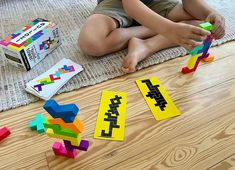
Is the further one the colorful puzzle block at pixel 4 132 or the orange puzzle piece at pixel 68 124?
the colorful puzzle block at pixel 4 132

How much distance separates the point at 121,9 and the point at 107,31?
130 mm

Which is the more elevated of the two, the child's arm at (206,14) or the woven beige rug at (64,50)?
the child's arm at (206,14)

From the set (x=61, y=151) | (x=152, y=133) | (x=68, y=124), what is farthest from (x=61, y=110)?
(x=152, y=133)

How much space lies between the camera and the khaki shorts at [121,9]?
0.94 meters

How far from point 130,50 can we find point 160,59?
13 centimetres

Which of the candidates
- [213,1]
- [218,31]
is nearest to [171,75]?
[218,31]

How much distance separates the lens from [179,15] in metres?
0.99

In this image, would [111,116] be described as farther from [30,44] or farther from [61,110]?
[30,44]

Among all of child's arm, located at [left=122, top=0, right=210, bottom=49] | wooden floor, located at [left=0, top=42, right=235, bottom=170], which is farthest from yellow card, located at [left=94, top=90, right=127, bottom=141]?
child's arm, located at [left=122, top=0, right=210, bottom=49]

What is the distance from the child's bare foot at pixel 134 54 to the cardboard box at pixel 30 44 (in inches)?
12.1

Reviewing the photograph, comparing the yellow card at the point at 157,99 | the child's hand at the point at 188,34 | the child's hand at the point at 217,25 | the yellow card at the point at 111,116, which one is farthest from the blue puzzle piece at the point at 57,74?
the child's hand at the point at 217,25

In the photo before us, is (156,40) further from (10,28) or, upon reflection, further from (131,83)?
(10,28)

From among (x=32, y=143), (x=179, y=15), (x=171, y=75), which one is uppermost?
(x=179, y=15)

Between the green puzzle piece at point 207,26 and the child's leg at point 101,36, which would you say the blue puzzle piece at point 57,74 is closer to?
the child's leg at point 101,36
